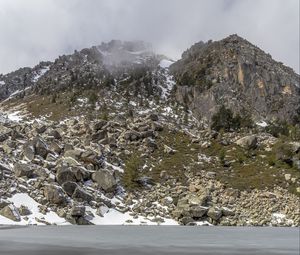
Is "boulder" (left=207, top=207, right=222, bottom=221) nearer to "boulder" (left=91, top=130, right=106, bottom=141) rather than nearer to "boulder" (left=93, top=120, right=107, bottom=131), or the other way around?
"boulder" (left=91, top=130, right=106, bottom=141)

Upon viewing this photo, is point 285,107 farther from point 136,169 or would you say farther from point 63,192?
point 63,192

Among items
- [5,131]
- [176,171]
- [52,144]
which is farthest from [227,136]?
[5,131]

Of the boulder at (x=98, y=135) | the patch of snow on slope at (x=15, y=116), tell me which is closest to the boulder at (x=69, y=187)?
the boulder at (x=98, y=135)

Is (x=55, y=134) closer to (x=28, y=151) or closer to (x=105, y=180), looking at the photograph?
(x=28, y=151)

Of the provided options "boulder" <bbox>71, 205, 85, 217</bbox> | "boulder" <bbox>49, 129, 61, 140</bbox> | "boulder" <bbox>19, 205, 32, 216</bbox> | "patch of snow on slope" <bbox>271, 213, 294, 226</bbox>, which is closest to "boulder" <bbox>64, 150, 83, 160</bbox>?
"boulder" <bbox>49, 129, 61, 140</bbox>

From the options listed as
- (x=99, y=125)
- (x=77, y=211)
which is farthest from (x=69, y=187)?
(x=99, y=125)

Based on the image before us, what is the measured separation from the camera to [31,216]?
86688 mm

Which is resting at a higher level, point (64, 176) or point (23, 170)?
point (23, 170)

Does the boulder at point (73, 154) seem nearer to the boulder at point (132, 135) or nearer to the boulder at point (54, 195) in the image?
the boulder at point (54, 195)

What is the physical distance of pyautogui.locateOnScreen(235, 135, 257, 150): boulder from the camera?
13575cm

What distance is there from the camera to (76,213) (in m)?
88.4

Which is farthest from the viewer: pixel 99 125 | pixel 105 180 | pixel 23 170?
pixel 99 125

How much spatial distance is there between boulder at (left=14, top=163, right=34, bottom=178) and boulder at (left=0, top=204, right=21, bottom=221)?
15382 millimetres

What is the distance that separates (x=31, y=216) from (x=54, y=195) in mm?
7502
